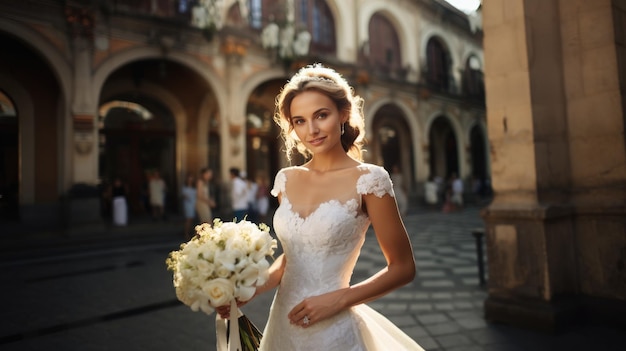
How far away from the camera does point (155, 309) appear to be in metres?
3.96

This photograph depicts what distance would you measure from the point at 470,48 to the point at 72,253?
22608 millimetres

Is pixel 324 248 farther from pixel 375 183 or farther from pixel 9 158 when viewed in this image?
pixel 9 158

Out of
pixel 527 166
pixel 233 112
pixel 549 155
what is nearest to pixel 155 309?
pixel 527 166

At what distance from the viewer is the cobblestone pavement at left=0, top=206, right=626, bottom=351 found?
302 cm

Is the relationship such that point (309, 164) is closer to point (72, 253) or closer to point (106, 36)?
point (72, 253)

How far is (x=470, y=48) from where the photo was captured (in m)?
22.1

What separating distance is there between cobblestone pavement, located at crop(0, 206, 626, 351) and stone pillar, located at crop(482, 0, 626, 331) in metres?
0.34

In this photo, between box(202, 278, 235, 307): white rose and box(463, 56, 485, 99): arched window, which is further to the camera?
box(463, 56, 485, 99): arched window

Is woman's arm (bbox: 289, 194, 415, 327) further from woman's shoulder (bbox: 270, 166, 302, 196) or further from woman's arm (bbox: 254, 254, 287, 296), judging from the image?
woman's shoulder (bbox: 270, 166, 302, 196)

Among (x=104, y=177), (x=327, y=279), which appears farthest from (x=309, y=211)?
(x=104, y=177)

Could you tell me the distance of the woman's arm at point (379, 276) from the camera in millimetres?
1319

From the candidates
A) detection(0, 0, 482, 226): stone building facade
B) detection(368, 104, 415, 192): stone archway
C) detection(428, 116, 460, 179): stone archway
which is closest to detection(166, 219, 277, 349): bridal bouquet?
detection(0, 0, 482, 226): stone building facade

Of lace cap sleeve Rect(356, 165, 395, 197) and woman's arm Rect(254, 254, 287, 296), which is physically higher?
lace cap sleeve Rect(356, 165, 395, 197)

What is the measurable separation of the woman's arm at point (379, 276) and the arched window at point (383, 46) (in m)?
16.3
